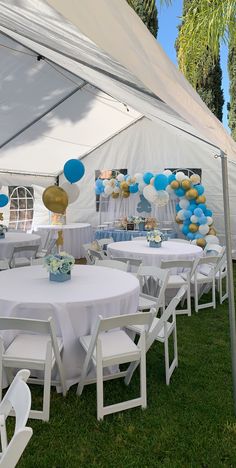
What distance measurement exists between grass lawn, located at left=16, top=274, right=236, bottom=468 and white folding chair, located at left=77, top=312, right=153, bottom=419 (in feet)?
0.38

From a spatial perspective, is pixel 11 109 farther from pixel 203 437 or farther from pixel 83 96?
pixel 203 437

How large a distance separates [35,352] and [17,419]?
139 cm

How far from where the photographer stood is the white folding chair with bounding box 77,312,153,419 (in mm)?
2625

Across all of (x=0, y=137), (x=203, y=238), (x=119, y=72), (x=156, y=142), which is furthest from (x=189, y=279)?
(x=156, y=142)

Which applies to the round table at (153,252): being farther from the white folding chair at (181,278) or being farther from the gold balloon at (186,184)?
the gold balloon at (186,184)

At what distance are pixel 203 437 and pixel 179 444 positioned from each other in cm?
19

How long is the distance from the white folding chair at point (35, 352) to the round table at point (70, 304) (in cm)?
16

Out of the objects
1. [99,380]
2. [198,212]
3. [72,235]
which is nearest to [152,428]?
[99,380]

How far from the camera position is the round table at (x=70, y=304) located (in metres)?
2.98

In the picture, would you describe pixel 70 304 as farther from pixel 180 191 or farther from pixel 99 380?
pixel 180 191

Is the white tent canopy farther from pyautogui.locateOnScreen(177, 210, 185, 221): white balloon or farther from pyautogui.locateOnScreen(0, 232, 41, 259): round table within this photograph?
pyautogui.locateOnScreen(0, 232, 41, 259): round table

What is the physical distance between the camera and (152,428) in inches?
107

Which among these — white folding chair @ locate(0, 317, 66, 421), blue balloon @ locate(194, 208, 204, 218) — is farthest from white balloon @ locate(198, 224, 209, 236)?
white folding chair @ locate(0, 317, 66, 421)

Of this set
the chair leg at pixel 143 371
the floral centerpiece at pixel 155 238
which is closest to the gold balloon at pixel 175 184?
the floral centerpiece at pixel 155 238
